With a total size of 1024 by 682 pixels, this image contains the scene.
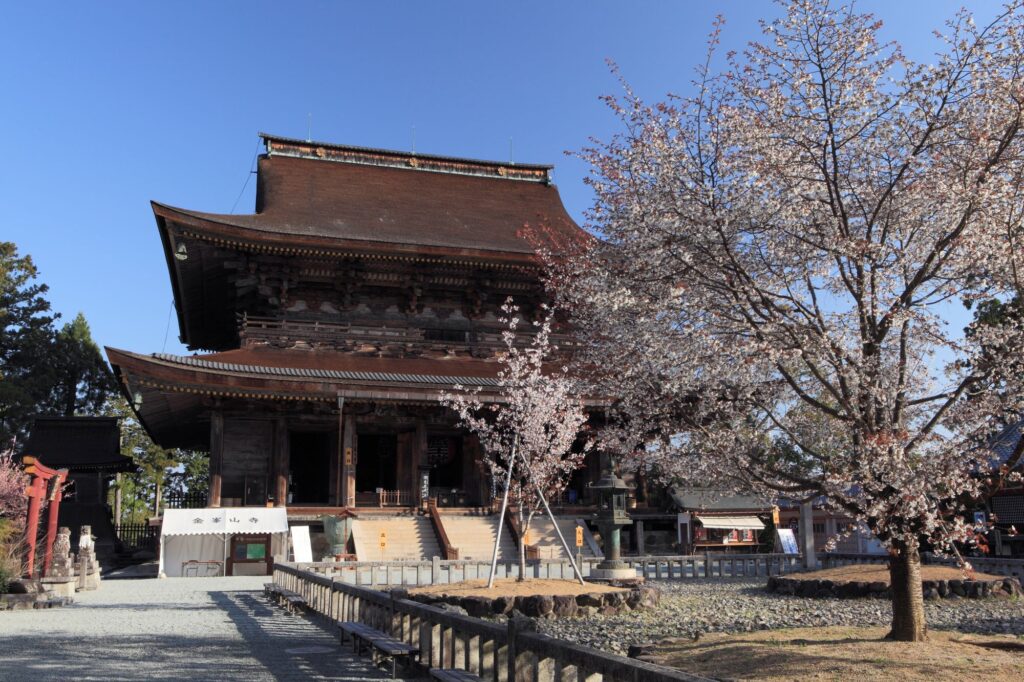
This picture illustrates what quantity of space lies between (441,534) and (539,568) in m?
4.77

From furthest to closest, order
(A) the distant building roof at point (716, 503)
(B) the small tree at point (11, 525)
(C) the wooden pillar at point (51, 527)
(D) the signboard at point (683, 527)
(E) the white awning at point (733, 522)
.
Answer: (E) the white awning at point (733, 522) < (D) the signboard at point (683, 527) < (A) the distant building roof at point (716, 503) < (C) the wooden pillar at point (51, 527) < (B) the small tree at point (11, 525)

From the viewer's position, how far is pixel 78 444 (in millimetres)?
35406

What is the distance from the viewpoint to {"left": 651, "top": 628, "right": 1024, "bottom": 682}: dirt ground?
22.8 ft

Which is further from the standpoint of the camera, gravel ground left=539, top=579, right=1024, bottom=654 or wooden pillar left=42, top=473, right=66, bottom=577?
wooden pillar left=42, top=473, right=66, bottom=577

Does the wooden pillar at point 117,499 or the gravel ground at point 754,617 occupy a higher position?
the wooden pillar at point 117,499

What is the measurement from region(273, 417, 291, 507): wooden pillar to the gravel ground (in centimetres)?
1130

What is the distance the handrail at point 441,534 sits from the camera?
2102 cm

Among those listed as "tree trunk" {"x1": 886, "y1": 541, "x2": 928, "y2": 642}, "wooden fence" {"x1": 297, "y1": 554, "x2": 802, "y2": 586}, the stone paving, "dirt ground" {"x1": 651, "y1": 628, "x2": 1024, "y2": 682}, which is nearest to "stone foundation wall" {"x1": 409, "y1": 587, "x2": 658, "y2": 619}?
"wooden fence" {"x1": 297, "y1": 554, "x2": 802, "y2": 586}

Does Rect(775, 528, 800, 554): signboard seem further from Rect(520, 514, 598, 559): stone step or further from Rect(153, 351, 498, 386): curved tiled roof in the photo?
Rect(153, 351, 498, 386): curved tiled roof

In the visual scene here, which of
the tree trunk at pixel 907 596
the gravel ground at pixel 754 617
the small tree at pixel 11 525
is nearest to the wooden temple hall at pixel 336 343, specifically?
the small tree at pixel 11 525

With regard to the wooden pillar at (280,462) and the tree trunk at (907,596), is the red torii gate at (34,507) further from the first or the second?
the tree trunk at (907,596)

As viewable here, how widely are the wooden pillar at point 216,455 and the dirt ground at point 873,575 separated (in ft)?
48.7

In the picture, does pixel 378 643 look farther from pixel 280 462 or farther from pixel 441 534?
pixel 280 462

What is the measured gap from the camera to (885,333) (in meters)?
8.34
